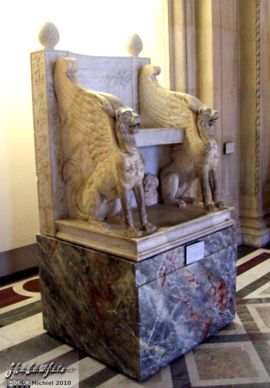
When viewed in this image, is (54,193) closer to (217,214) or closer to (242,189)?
(217,214)

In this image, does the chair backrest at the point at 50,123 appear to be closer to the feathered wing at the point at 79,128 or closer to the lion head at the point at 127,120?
the feathered wing at the point at 79,128

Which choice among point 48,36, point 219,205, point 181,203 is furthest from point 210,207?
point 48,36

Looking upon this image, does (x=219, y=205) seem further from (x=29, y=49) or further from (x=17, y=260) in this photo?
(x=29, y=49)

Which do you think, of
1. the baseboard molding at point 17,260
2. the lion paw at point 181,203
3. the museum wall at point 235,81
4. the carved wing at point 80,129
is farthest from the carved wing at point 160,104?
the baseboard molding at point 17,260

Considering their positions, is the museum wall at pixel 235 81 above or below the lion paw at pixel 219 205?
above

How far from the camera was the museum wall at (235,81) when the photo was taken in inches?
149

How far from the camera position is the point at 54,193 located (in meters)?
2.49

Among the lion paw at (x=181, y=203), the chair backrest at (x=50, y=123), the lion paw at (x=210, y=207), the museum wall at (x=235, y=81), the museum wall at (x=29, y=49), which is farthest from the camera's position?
the museum wall at (x=235, y=81)

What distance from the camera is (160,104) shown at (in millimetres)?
2854

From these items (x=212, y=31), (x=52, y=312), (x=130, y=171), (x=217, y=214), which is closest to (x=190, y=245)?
(x=217, y=214)

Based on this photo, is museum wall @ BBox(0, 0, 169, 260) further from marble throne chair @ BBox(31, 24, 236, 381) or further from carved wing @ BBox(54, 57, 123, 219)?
carved wing @ BBox(54, 57, 123, 219)

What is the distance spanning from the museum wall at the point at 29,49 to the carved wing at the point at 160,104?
0.86m

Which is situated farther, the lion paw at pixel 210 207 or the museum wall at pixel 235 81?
the museum wall at pixel 235 81

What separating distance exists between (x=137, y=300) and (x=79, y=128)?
909 millimetres
